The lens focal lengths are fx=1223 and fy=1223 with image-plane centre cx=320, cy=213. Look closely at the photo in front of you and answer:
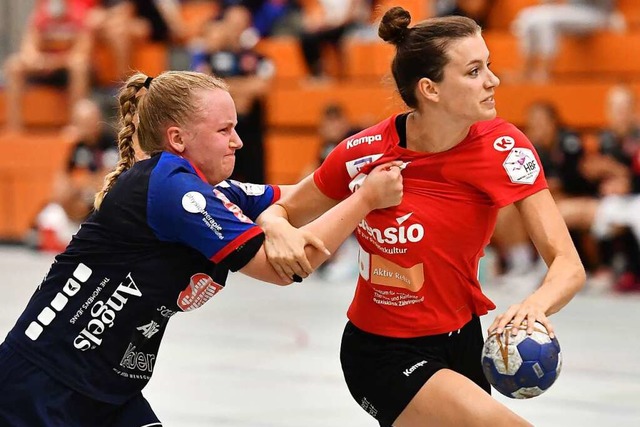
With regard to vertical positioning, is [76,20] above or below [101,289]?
below

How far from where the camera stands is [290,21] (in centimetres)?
1460

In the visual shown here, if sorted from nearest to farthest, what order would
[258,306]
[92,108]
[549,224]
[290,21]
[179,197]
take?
[179,197] < [549,224] < [258,306] < [92,108] < [290,21]

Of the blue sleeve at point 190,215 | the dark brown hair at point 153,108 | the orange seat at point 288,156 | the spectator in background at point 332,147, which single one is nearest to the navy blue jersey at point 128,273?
the blue sleeve at point 190,215

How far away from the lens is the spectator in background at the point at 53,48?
51.9 ft

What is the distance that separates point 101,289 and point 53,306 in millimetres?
145

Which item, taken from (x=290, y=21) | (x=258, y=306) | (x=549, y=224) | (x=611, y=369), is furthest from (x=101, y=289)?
(x=290, y=21)

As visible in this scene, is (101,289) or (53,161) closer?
(101,289)

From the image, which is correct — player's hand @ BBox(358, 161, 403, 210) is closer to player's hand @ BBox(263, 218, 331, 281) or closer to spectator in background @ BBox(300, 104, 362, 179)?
player's hand @ BBox(263, 218, 331, 281)

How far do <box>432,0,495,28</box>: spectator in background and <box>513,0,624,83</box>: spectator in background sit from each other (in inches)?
16.3

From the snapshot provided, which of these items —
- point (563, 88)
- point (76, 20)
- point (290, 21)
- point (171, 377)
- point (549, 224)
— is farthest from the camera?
point (76, 20)

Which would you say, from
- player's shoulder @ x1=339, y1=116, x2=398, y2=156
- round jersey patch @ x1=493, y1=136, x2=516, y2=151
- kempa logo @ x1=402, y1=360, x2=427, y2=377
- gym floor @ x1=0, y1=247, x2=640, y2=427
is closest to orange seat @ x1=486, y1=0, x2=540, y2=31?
gym floor @ x1=0, y1=247, x2=640, y2=427

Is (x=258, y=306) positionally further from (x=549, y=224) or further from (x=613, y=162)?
(x=549, y=224)

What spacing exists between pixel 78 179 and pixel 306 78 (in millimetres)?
2844

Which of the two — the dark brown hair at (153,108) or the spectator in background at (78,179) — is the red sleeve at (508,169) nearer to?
the dark brown hair at (153,108)
